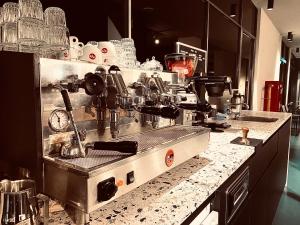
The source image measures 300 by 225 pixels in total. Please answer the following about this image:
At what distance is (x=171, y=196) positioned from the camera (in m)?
0.76

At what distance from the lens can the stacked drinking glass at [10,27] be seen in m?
0.87

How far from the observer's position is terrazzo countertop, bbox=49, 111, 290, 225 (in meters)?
0.64

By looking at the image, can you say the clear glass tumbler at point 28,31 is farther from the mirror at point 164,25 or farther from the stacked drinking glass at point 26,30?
the mirror at point 164,25

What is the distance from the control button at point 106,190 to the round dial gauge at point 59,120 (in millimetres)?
191

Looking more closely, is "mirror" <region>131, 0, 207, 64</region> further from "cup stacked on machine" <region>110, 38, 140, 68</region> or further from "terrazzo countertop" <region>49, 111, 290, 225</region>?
"terrazzo countertop" <region>49, 111, 290, 225</region>

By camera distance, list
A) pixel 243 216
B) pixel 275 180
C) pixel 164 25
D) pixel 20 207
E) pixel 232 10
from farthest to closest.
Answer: pixel 232 10
pixel 164 25
pixel 275 180
pixel 243 216
pixel 20 207

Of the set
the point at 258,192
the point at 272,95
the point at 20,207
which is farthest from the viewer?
the point at 272,95

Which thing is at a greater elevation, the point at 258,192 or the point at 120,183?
the point at 120,183

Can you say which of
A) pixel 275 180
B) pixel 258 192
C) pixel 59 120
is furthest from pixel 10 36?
pixel 275 180

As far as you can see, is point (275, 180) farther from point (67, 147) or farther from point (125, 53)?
point (67, 147)

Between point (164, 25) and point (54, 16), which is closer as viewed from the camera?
point (54, 16)

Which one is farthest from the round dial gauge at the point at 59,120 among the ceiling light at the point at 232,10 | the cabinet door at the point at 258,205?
the ceiling light at the point at 232,10

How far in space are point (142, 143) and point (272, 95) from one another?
5.11m

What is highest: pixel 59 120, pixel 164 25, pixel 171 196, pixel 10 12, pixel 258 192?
pixel 164 25
